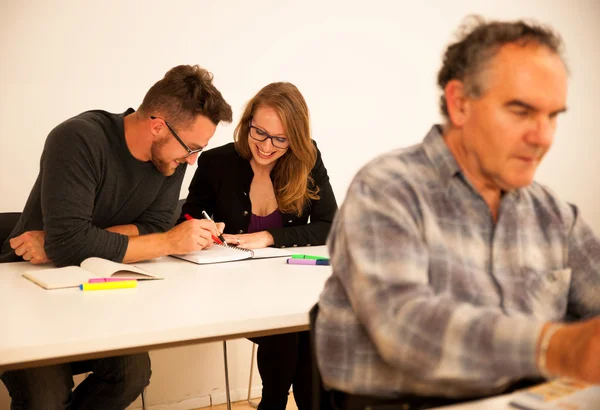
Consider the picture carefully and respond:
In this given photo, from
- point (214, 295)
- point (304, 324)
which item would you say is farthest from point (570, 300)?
point (214, 295)

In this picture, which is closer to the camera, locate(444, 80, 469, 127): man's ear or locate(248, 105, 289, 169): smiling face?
locate(444, 80, 469, 127): man's ear

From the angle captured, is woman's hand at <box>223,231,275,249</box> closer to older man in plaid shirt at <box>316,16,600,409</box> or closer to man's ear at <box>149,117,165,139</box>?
man's ear at <box>149,117,165,139</box>

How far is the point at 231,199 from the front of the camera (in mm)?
2844

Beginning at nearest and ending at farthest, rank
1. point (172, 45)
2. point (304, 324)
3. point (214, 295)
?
1. point (304, 324)
2. point (214, 295)
3. point (172, 45)

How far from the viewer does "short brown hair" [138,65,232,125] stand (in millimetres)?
2355

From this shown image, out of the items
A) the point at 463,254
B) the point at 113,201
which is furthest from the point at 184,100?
the point at 463,254

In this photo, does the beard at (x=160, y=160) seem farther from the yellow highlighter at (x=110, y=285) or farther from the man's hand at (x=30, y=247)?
the yellow highlighter at (x=110, y=285)

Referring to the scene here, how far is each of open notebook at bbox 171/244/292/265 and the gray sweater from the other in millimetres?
244

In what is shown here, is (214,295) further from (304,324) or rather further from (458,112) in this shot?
(458,112)

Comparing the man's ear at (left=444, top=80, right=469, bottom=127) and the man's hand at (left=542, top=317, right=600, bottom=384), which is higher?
the man's ear at (left=444, top=80, right=469, bottom=127)

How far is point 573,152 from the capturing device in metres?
4.57

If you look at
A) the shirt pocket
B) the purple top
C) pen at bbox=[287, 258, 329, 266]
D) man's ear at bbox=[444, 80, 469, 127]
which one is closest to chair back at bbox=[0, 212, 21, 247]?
the purple top

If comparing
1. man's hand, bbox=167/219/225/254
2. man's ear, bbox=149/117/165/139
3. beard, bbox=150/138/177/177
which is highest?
man's ear, bbox=149/117/165/139

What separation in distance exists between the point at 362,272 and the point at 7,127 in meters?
2.37
